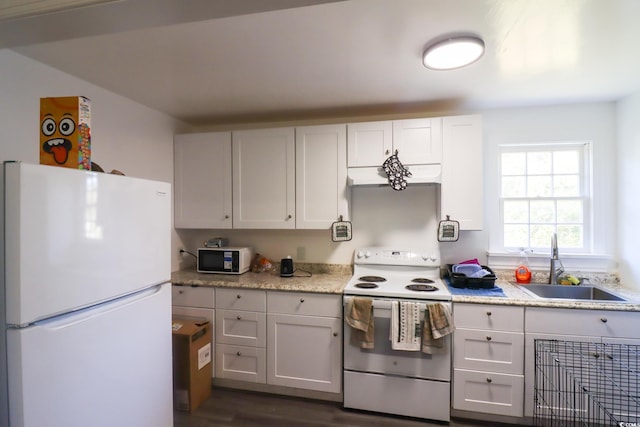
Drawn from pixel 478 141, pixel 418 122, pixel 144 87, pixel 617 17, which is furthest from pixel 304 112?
pixel 617 17

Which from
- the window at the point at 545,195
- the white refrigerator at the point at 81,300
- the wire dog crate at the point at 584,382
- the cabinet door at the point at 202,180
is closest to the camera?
the white refrigerator at the point at 81,300

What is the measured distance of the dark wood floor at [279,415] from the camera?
2055 mm

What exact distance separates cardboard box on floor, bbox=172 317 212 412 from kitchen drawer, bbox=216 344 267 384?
17cm

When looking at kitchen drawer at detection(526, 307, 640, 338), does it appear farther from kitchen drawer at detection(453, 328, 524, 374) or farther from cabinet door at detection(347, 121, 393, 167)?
cabinet door at detection(347, 121, 393, 167)

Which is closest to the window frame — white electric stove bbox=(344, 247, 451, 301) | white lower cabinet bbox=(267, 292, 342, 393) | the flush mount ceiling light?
white electric stove bbox=(344, 247, 451, 301)

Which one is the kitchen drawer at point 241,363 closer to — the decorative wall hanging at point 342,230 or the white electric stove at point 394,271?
the white electric stove at point 394,271

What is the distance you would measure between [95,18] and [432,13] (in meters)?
1.31

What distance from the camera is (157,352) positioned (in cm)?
155

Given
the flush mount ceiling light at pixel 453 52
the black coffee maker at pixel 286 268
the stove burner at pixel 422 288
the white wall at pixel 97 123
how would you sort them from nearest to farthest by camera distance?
the flush mount ceiling light at pixel 453 52
the white wall at pixel 97 123
the stove burner at pixel 422 288
the black coffee maker at pixel 286 268

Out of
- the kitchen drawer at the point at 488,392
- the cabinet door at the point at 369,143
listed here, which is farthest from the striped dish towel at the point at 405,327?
the cabinet door at the point at 369,143

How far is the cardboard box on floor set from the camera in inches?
85.2

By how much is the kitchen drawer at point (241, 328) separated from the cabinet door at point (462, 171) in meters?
1.74

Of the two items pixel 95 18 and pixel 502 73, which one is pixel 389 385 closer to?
pixel 502 73

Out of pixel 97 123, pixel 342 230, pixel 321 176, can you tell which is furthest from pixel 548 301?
pixel 97 123
